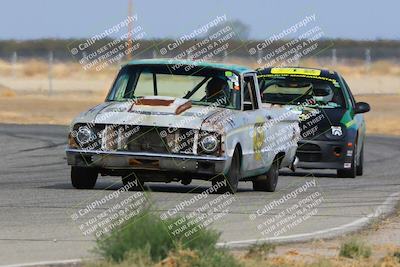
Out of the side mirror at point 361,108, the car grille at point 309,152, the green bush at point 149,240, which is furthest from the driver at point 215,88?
the green bush at point 149,240

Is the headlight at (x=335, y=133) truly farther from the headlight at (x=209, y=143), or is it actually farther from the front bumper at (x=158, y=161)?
the headlight at (x=209, y=143)

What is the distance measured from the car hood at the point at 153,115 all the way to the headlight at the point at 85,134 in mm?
92

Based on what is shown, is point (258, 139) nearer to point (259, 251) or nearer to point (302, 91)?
point (302, 91)

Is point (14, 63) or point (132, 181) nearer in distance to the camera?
point (132, 181)

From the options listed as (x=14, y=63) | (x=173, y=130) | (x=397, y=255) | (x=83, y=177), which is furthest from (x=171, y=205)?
(x=14, y=63)

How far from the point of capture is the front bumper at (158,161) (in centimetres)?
1480

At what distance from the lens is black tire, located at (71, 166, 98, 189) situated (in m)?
15.5

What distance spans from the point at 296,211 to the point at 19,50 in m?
67.5

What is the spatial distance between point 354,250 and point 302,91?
10.9m

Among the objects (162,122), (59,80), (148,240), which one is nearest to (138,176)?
(162,122)

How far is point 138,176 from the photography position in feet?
50.3

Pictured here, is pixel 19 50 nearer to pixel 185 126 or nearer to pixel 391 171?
pixel 391 171

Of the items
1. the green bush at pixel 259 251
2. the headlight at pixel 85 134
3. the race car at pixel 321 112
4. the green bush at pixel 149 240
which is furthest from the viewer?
the race car at pixel 321 112

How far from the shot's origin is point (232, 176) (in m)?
15.3
